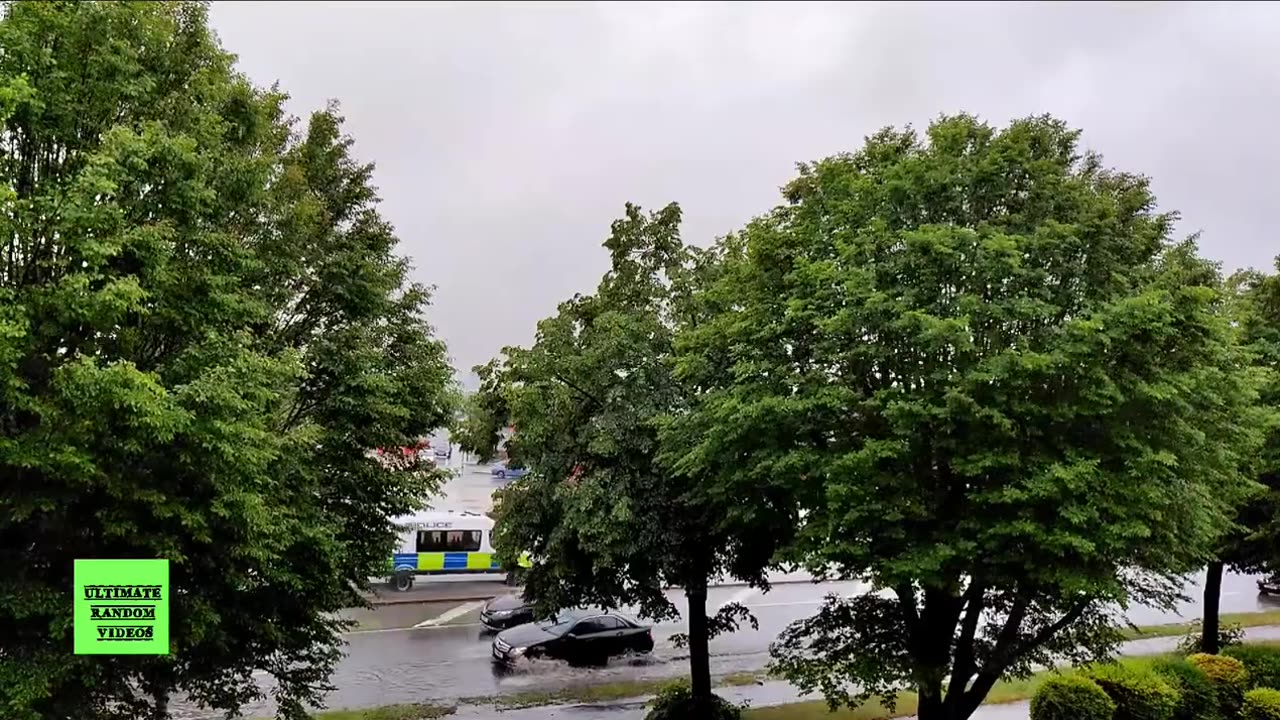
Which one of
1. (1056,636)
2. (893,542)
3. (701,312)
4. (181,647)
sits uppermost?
(701,312)

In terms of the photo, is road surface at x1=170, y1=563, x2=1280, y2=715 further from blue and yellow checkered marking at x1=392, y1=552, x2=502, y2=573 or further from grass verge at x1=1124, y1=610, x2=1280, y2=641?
blue and yellow checkered marking at x1=392, y1=552, x2=502, y2=573

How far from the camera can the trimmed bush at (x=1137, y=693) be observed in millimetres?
12672

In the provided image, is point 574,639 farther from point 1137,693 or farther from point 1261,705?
point 1261,705

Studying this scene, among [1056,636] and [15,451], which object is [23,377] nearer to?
[15,451]

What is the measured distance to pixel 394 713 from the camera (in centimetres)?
1586

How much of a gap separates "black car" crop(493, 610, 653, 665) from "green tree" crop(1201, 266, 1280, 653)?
39.8 feet

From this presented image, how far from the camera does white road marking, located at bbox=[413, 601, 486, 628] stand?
78.5 ft

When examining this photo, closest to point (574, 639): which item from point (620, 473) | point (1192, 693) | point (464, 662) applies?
point (464, 662)

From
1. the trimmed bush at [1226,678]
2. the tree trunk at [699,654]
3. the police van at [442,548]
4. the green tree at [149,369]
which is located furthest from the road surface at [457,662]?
the green tree at [149,369]

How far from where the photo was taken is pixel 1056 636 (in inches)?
473

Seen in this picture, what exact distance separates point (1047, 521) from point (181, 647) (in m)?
9.21

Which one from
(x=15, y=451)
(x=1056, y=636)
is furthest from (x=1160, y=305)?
(x=15, y=451)

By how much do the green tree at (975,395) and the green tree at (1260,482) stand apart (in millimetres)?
4676

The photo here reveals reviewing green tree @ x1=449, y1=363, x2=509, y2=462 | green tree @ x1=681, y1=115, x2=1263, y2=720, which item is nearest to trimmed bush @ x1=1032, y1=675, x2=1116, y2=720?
green tree @ x1=681, y1=115, x2=1263, y2=720
